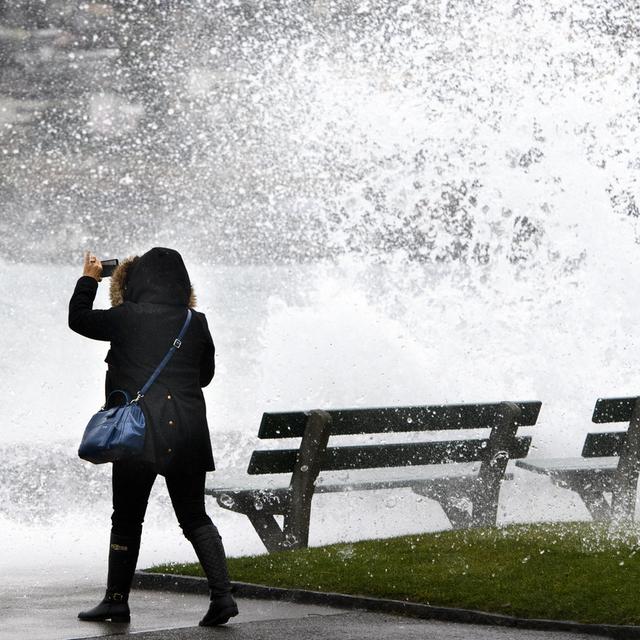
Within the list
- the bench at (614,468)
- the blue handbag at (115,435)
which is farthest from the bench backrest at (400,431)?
the blue handbag at (115,435)

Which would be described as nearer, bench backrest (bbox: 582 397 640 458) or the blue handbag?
the blue handbag

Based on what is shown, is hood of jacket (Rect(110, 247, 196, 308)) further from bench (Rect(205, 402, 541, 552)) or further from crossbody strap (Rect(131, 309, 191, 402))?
bench (Rect(205, 402, 541, 552))

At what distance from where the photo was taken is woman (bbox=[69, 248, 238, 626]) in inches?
230

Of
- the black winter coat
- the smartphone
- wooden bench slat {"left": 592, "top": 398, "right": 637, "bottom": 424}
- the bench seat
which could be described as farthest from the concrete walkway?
wooden bench slat {"left": 592, "top": 398, "right": 637, "bottom": 424}

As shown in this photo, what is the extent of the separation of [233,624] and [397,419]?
256cm

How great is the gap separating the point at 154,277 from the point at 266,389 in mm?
11474

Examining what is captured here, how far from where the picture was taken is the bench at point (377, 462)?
7887mm

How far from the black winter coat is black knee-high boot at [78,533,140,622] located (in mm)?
402

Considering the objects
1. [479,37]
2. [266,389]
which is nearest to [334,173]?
[479,37]

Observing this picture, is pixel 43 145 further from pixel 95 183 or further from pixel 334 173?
pixel 334 173

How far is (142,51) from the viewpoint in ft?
419

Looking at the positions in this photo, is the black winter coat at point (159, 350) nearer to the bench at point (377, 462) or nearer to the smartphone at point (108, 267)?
the smartphone at point (108, 267)

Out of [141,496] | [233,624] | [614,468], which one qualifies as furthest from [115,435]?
[614,468]

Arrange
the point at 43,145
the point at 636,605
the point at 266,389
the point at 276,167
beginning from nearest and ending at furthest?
the point at 636,605
the point at 266,389
the point at 276,167
the point at 43,145
